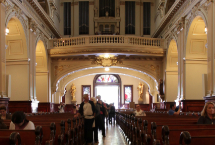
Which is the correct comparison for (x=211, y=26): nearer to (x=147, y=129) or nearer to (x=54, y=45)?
(x=147, y=129)

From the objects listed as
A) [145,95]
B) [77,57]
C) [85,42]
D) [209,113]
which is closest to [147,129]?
[209,113]

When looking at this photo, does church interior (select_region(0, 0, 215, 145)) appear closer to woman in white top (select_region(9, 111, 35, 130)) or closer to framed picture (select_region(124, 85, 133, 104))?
framed picture (select_region(124, 85, 133, 104))

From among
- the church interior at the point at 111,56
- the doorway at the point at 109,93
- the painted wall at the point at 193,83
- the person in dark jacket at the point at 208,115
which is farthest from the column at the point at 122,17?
the person in dark jacket at the point at 208,115

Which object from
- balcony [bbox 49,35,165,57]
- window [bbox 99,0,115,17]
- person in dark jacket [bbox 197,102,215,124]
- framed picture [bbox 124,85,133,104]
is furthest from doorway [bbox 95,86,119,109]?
person in dark jacket [bbox 197,102,215,124]

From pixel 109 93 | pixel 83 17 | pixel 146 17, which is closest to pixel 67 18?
pixel 83 17

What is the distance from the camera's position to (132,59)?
20.4 m

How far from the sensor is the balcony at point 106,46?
18.5 meters

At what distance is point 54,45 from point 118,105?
11.6 metres

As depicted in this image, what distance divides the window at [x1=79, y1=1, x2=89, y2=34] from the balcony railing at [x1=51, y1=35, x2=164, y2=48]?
354cm

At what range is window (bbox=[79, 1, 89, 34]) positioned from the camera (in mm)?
23344

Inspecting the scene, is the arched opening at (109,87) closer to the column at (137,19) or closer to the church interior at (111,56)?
the church interior at (111,56)

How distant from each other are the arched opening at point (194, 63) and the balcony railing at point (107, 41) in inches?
164

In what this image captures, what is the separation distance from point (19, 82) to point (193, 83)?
27.5ft

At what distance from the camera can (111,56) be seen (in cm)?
2009
